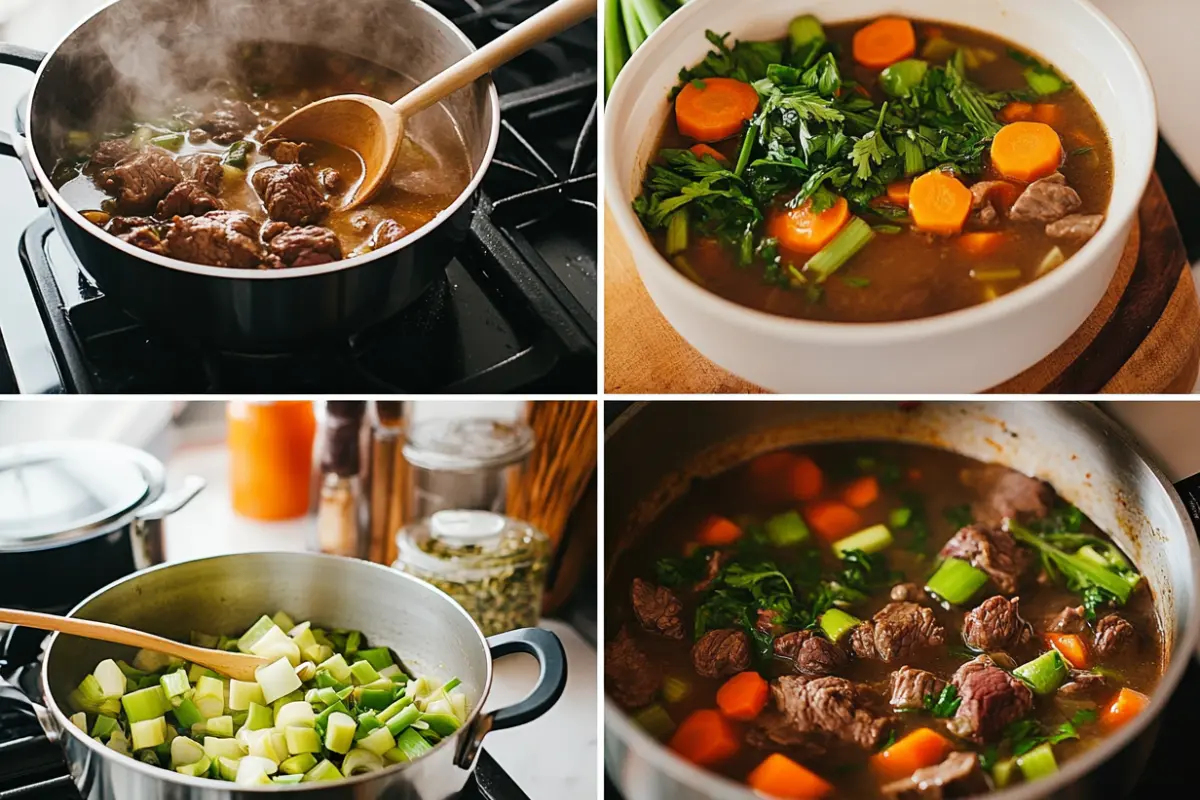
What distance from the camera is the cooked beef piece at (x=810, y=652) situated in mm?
1424

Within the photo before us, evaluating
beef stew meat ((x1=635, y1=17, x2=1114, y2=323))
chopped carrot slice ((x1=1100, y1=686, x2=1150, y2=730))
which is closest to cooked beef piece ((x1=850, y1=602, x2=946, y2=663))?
chopped carrot slice ((x1=1100, y1=686, x2=1150, y2=730))

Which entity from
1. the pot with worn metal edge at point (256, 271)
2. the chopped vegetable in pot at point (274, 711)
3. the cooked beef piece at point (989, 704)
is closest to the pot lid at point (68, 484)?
the chopped vegetable in pot at point (274, 711)

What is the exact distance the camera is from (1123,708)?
1372 millimetres

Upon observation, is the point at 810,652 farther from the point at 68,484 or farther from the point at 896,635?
the point at 68,484

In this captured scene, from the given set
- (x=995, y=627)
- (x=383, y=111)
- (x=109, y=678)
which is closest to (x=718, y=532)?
(x=995, y=627)

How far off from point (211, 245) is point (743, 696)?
0.84 metres

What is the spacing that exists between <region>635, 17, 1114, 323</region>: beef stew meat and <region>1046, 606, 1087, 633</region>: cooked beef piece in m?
0.48

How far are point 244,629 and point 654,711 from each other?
0.59m

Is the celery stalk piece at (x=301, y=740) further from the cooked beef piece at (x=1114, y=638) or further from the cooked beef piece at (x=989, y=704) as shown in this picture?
the cooked beef piece at (x=1114, y=638)

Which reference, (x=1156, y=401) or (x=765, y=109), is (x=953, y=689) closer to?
(x=1156, y=401)

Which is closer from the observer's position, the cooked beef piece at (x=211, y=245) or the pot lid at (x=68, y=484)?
the cooked beef piece at (x=211, y=245)

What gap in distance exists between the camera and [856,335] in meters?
1.26

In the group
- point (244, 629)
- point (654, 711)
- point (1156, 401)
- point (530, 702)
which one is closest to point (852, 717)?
point (654, 711)

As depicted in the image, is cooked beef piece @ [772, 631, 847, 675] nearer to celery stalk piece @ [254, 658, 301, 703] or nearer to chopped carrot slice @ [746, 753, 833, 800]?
chopped carrot slice @ [746, 753, 833, 800]
